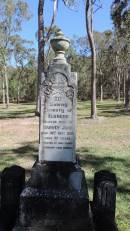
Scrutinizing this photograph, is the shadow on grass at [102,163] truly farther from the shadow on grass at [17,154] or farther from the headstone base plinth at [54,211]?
the headstone base plinth at [54,211]

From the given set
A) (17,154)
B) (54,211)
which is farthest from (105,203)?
(17,154)

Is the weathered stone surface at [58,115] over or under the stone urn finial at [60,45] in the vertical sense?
under

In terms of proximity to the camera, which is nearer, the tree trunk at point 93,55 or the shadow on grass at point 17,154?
the shadow on grass at point 17,154


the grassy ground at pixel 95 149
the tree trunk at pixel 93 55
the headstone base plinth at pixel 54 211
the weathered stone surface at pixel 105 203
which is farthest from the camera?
the tree trunk at pixel 93 55

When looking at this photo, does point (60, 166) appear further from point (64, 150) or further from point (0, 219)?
point (0, 219)

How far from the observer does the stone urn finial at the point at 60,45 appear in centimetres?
545

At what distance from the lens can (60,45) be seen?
18.0 ft

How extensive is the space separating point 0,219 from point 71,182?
121cm

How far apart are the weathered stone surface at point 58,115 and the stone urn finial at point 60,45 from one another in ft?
0.48

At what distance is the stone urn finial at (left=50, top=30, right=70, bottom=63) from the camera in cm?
545

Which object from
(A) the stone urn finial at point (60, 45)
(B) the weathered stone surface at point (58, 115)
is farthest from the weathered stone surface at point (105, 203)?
(A) the stone urn finial at point (60, 45)

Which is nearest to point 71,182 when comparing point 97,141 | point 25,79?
point 97,141

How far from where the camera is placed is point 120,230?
5.53m

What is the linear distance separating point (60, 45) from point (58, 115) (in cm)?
100
